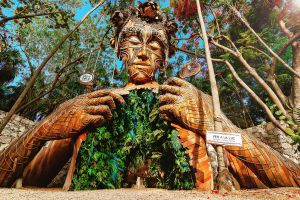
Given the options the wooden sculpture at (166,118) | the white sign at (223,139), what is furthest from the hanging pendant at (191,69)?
the white sign at (223,139)

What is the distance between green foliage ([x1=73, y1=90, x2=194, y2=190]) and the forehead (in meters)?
0.80

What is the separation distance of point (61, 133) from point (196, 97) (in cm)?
148

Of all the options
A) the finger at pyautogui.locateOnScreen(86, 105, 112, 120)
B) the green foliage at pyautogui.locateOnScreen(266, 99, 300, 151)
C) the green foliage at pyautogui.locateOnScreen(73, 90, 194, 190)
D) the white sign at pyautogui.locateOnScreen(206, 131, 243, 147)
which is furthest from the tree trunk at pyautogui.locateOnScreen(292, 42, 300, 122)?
the finger at pyautogui.locateOnScreen(86, 105, 112, 120)

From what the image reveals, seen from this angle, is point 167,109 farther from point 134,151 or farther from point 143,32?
point 143,32

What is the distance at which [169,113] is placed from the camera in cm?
260

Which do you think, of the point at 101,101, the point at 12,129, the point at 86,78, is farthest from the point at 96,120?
the point at 12,129

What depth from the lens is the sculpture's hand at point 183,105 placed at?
2.46m

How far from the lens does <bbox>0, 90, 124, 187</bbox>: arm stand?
8.75ft

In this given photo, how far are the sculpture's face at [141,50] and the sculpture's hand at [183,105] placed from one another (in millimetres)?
791

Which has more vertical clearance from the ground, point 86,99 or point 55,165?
point 86,99

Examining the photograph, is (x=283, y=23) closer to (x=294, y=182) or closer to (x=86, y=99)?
(x=294, y=182)

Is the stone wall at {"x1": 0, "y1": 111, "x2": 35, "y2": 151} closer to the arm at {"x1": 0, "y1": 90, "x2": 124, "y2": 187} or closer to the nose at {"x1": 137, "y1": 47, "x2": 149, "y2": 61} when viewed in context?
the arm at {"x1": 0, "y1": 90, "x2": 124, "y2": 187}

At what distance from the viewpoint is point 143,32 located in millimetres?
3414

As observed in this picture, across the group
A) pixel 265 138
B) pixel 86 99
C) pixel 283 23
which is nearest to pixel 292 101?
pixel 265 138
